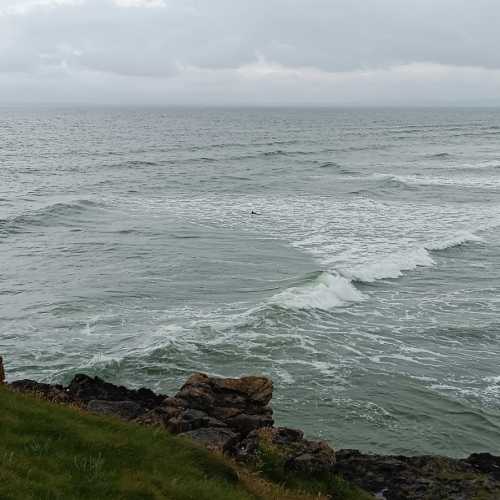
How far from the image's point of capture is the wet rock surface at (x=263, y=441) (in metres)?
14.3

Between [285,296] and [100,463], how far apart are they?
21.3 m

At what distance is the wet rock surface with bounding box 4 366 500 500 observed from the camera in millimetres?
14312

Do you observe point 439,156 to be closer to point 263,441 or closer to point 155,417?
point 155,417

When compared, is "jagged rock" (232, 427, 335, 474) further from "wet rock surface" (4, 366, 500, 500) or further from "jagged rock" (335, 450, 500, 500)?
"jagged rock" (335, 450, 500, 500)

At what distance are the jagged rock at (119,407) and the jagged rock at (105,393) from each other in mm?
557

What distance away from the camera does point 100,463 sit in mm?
10547

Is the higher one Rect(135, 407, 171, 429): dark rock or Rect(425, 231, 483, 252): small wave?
Rect(135, 407, 171, 429): dark rock

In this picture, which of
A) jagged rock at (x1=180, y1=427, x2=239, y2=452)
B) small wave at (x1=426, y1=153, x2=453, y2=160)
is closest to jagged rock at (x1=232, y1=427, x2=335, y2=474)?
jagged rock at (x1=180, y1=427, x2=239, y2=452)

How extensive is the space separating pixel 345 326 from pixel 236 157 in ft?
269

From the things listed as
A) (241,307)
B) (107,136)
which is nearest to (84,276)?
(241,307)

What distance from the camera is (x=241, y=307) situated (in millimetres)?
30328

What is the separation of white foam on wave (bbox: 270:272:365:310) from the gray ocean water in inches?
4.9

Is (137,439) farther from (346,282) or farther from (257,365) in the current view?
(346,282)

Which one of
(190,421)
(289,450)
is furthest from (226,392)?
(289,450)
